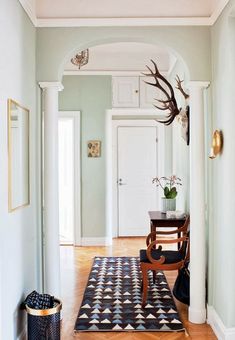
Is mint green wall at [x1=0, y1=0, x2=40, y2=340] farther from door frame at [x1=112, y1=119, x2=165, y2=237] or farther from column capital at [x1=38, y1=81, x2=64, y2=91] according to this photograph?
door frame at [x1=112, y1=119, x2=165, y2=237]

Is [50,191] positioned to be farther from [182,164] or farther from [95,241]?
[95,241]

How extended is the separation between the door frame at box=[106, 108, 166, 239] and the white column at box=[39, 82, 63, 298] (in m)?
3.04

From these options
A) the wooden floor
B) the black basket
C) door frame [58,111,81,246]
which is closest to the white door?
the wooden floor

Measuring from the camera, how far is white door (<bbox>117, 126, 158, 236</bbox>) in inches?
277

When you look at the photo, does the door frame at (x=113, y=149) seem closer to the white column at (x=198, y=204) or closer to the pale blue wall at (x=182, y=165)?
the pale blue wall at (x=182, y=165)

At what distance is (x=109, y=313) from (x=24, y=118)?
1907 millimetres

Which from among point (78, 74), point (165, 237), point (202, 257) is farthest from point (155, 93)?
point (202, 257)

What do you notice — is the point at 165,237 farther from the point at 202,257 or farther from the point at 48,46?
the point at 48,46

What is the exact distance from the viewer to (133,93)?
638cm

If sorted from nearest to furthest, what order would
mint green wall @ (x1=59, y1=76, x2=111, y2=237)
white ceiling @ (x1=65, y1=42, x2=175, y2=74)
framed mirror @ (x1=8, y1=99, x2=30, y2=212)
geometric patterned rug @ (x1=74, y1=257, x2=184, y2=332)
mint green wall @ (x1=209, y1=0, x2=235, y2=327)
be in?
1. framed mirror @ (x1=8, y1=99, x2=30, y2=212)
2. mint green wall @ (x1=209, y1=0, x2=235, y2=327)
3. geometric patterned rug @ (x1=74, y1=257, x2=184, y2=332)
4. white ceiling @ (x1=65, y1=42, x2=175, y2=74)
5. mint green wall @ (x1=59, y1=76, x2=111, y2=237)

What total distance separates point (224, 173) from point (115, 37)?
1.51 meters

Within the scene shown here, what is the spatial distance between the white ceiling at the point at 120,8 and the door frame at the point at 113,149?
3073 millimetres

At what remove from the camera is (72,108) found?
6371 mm

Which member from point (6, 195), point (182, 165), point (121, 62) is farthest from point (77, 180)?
point (6, 195)
